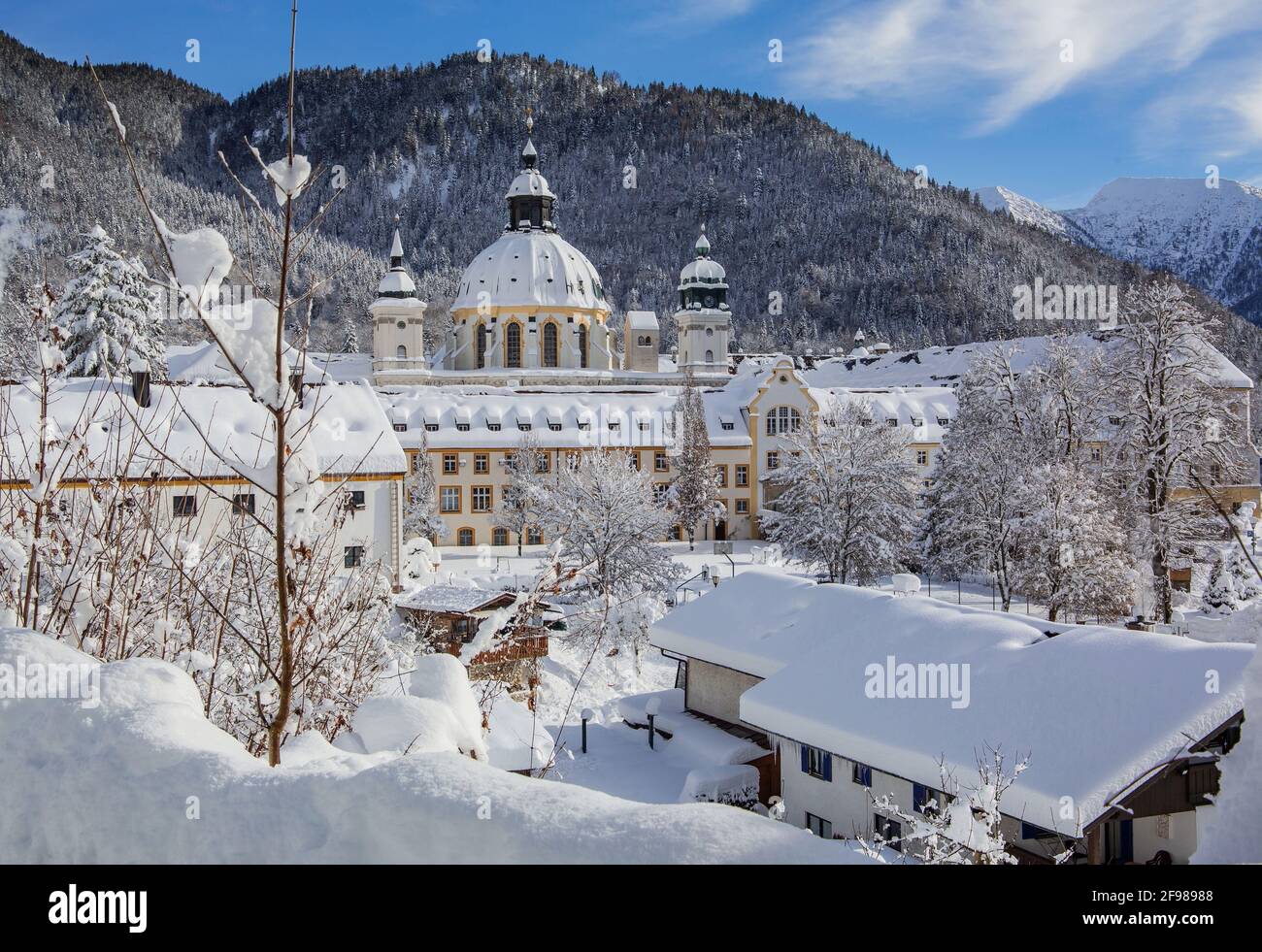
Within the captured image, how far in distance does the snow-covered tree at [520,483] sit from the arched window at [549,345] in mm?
33852

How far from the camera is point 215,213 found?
6658 inches

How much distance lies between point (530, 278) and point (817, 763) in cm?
Answer: 7646

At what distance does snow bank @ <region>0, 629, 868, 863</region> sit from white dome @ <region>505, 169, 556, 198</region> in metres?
97.0

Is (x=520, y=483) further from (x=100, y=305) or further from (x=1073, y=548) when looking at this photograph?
(x=1073, y=548)

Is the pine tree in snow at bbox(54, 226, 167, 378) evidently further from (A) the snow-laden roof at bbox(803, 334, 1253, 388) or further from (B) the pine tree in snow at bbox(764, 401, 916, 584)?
(A) the snow-laden roof at bbox(803, 334, 1253, 388)

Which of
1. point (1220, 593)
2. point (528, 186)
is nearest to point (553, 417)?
point (1220, 593)

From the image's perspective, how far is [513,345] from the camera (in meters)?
86.6

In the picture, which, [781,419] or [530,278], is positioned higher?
[530,278]

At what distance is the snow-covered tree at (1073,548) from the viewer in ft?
97.5

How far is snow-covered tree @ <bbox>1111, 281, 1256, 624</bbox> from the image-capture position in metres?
28.9

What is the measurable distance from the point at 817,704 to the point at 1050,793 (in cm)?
501
